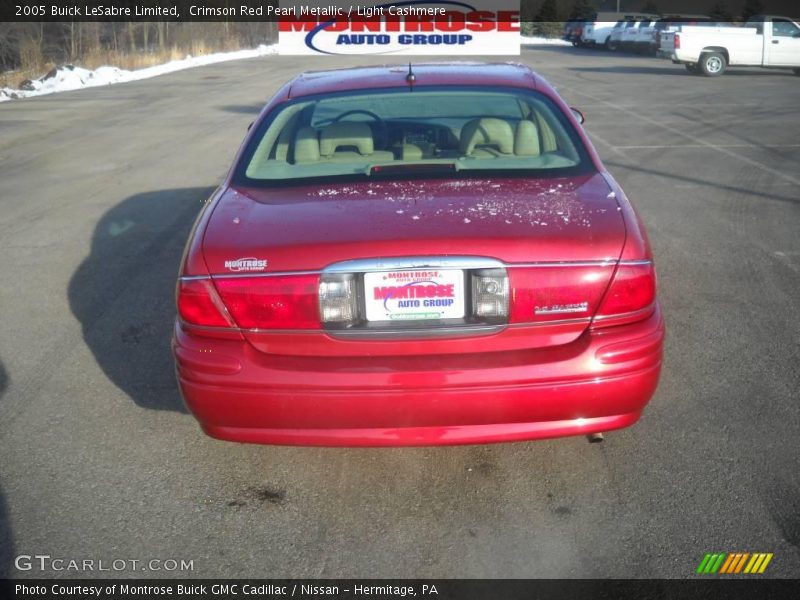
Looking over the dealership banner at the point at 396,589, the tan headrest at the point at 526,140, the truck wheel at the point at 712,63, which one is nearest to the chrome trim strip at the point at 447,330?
the dealership banner at the point at 396,589

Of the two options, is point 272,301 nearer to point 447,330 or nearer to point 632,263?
point 447,330

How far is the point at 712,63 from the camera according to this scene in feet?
80.7

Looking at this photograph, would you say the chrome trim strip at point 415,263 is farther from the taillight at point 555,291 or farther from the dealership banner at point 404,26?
the dealership banner at point 404,26

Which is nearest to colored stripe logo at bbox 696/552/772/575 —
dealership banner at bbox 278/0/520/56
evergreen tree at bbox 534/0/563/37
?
dealership banner at bbox 278/0/520/56

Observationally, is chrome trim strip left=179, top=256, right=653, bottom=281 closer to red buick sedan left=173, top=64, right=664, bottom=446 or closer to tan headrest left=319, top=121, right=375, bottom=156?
red buick sedan left=173, top=64, right=664, bottom=446

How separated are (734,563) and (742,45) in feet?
81.5

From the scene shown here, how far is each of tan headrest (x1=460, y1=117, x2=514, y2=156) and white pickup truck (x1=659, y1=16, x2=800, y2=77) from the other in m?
22.5

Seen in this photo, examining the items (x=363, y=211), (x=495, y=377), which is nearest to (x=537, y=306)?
(x=495, y=377)

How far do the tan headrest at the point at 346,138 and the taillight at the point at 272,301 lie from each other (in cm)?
125

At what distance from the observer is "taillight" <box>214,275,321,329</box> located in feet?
9.45

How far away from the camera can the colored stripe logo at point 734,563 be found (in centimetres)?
275

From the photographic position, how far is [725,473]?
333 centimetres

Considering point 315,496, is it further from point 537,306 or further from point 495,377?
point 537,306

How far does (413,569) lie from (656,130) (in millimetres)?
12005
